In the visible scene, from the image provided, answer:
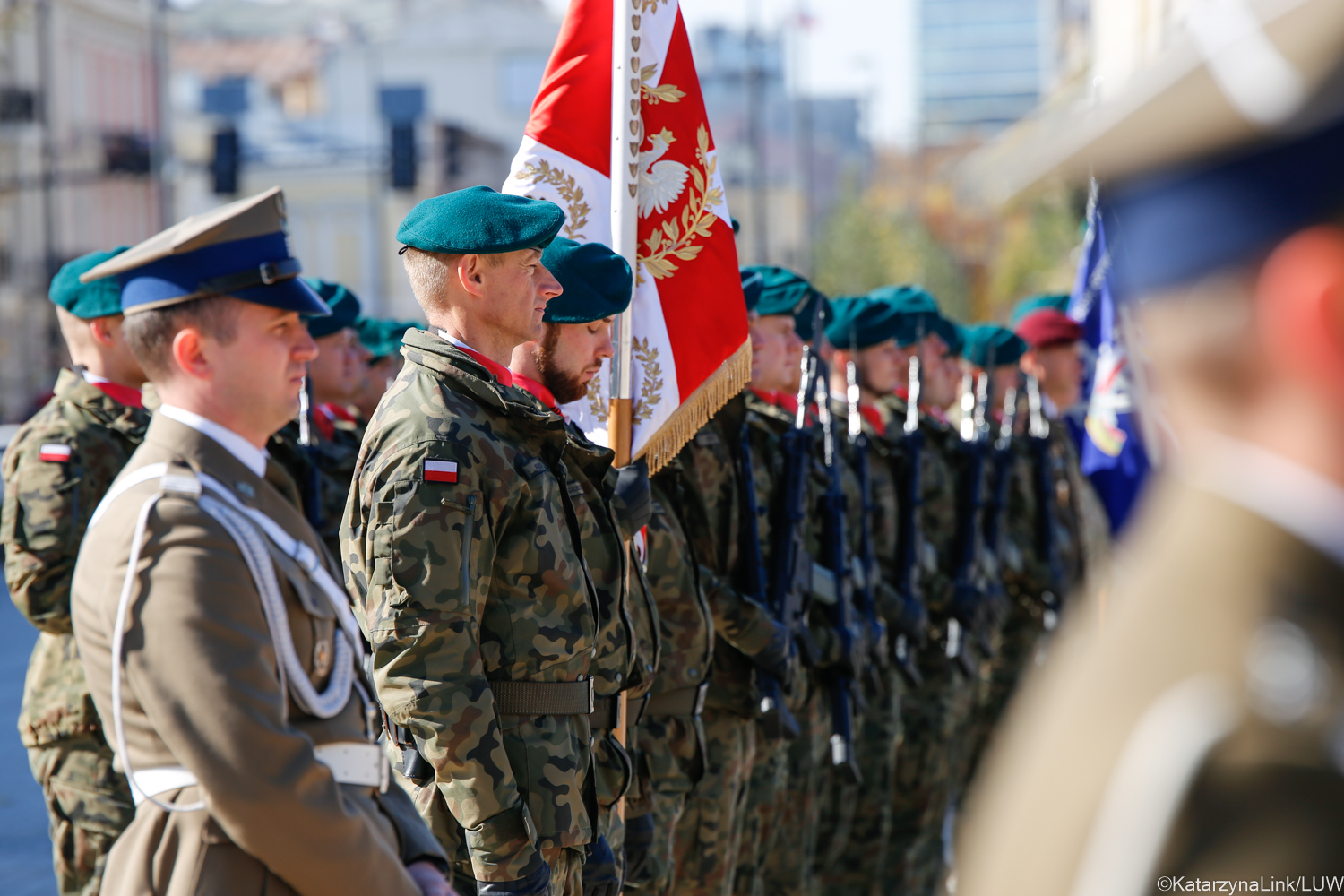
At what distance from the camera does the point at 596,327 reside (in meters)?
3.43

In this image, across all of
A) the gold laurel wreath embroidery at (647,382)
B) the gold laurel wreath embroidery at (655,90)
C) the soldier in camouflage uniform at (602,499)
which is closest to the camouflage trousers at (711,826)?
the soldier in camouflage uniform at (602,499)

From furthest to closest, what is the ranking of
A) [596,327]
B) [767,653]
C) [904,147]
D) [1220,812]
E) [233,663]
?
[904,147] < [767,653] < [596,327] < [233,663] < [1220,812]

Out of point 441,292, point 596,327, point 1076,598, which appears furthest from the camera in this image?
point 1076,598

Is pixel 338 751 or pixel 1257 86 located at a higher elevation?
pixel 1257 86

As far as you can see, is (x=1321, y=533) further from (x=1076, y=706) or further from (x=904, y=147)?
(x=904, y=147)

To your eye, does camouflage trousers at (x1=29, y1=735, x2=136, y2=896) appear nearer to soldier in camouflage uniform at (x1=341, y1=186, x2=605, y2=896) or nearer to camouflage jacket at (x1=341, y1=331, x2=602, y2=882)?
soldier in camouflage uniform at (x1=341, y1=186, x2=605, y2=896)

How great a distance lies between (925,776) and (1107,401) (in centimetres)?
197

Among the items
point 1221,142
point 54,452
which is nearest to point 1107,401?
point 54,452

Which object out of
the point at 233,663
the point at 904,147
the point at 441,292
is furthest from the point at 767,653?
the point at 904,147

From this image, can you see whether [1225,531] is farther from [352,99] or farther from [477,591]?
[352,99]

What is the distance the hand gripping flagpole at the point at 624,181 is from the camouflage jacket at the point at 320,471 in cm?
202

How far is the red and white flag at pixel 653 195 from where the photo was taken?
3.78 metres

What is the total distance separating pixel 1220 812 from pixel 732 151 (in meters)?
56.0

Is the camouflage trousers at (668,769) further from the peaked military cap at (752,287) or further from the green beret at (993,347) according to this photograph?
the green beret at (993,347)
